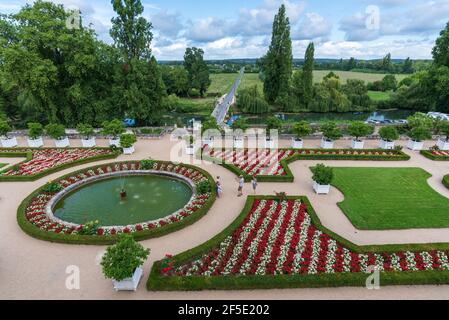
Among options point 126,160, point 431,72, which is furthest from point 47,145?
point 431,72

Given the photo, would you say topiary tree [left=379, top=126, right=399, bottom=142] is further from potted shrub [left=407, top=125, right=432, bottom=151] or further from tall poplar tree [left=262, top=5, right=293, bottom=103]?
tall poplar tree [left=262, top=5, right=293, bottom=103]

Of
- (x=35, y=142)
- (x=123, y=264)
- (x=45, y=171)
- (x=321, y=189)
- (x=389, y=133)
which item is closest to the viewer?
(x=123, y=264)

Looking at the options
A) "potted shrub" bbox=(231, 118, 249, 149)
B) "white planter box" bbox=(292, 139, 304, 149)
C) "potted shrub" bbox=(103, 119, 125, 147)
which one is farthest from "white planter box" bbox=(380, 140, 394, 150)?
"potted shrub" bbox=(103, 119, 125, 147)

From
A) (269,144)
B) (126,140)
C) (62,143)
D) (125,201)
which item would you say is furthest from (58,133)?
(269,144)

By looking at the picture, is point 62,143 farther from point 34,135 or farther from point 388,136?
point 388,136

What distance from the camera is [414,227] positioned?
13703 mm

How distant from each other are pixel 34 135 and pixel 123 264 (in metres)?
22.7

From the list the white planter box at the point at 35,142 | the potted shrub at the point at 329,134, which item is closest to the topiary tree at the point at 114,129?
the white planter box at the point at 35,142

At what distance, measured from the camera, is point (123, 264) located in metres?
9.37

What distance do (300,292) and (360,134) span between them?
62.6 feet

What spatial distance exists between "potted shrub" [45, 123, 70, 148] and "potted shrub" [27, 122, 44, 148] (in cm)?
85

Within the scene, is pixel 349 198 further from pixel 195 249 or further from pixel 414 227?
pixel 195 249

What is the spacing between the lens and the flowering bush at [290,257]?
1081 cm

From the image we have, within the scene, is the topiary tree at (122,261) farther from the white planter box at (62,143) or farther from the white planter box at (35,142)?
the white planter box at (35,142)
